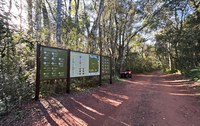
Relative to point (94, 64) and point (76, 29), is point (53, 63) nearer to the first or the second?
point (94, 64)

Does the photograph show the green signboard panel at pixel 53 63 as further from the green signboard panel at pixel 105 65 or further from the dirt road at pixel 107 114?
the green signboard panel at pixel 105 65

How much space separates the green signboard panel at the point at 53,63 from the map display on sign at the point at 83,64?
1.79 feet

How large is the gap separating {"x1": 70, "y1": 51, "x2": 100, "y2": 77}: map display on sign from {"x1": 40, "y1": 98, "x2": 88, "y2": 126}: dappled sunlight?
2.13 metres

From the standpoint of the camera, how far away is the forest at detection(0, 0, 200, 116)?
4.52 metres

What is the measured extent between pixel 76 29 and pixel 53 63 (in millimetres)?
5749

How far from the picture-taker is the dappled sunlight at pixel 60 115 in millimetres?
3633

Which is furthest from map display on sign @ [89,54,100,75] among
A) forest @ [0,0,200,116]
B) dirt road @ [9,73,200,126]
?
dirt road @ [9,73,200,126]

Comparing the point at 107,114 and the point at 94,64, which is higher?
the point at 94,64

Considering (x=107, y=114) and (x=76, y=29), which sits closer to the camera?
(x=107, y=114)

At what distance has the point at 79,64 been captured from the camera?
24.6ft

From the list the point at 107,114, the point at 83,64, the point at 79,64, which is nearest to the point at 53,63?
the point at 79,64

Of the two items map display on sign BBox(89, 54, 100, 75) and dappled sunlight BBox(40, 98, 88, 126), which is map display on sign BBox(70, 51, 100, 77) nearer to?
map display on sign BBox(89, 54, 100, 75)

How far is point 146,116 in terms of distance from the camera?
412 centimetres

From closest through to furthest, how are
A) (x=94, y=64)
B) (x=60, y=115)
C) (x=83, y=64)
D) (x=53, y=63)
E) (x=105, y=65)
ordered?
(x=60, y=115) < (x=53, y=63) < (x=83, y=64) < (x=94, y=64) < (x=105, y=65)
